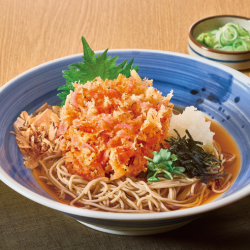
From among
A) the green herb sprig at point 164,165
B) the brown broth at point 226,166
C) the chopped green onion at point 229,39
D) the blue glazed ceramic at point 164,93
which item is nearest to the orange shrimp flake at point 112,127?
the green herb sprig at point 164,165

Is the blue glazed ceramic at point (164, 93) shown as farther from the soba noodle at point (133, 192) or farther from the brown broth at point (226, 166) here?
the soba noodle at point (133, 192)

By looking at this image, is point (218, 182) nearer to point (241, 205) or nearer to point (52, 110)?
point (241, 205)

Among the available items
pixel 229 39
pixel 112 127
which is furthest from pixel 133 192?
pixel 229 39

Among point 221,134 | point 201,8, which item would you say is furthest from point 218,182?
point 201,8

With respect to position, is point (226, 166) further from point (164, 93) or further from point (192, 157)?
point (164, 93)

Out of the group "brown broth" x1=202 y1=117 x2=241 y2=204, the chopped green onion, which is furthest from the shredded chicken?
the chopped green onion

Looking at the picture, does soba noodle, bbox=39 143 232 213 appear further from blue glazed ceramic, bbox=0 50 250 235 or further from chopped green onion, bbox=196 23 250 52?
chopped green onion, bbox=196 23 250 52
